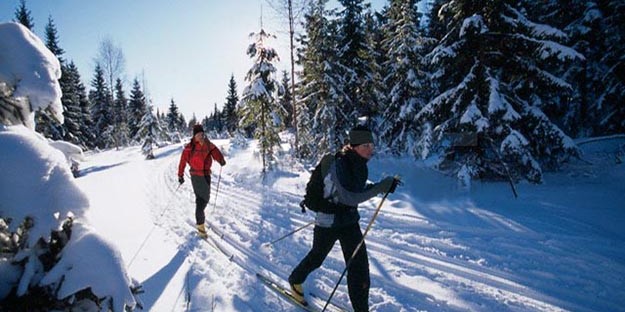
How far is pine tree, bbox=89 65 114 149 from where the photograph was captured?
48.3 metres

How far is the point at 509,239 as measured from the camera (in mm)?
7312

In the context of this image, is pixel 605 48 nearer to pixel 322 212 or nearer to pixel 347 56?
pixel 347 56

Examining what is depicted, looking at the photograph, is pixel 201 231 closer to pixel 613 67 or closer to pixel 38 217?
pixel 38 217

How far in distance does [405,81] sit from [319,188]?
16682mm

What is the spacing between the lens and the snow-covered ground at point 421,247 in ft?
16.4

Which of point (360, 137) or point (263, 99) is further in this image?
point (263, 99)

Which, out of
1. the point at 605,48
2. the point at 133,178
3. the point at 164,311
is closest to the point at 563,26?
the point at 605,48

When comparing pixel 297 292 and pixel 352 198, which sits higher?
pixel 352 198

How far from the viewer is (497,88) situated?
11.4 meters

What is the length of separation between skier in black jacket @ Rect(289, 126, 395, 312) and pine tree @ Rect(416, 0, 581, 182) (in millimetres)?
8507

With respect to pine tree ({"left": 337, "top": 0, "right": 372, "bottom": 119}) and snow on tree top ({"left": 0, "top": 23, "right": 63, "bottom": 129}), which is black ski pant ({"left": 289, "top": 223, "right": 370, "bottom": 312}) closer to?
snow on tree top ({"left": 0, "top": 23, "right": 63, "bottom": 129})

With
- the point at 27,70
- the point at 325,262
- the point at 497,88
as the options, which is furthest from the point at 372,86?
the point at 27,70

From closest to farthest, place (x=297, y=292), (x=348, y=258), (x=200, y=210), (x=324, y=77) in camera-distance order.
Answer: (x=348, y=258) < (x=297, y=292) < (x=200, y=210) < (x=324, y=77)

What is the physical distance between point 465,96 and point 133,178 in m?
17.2
